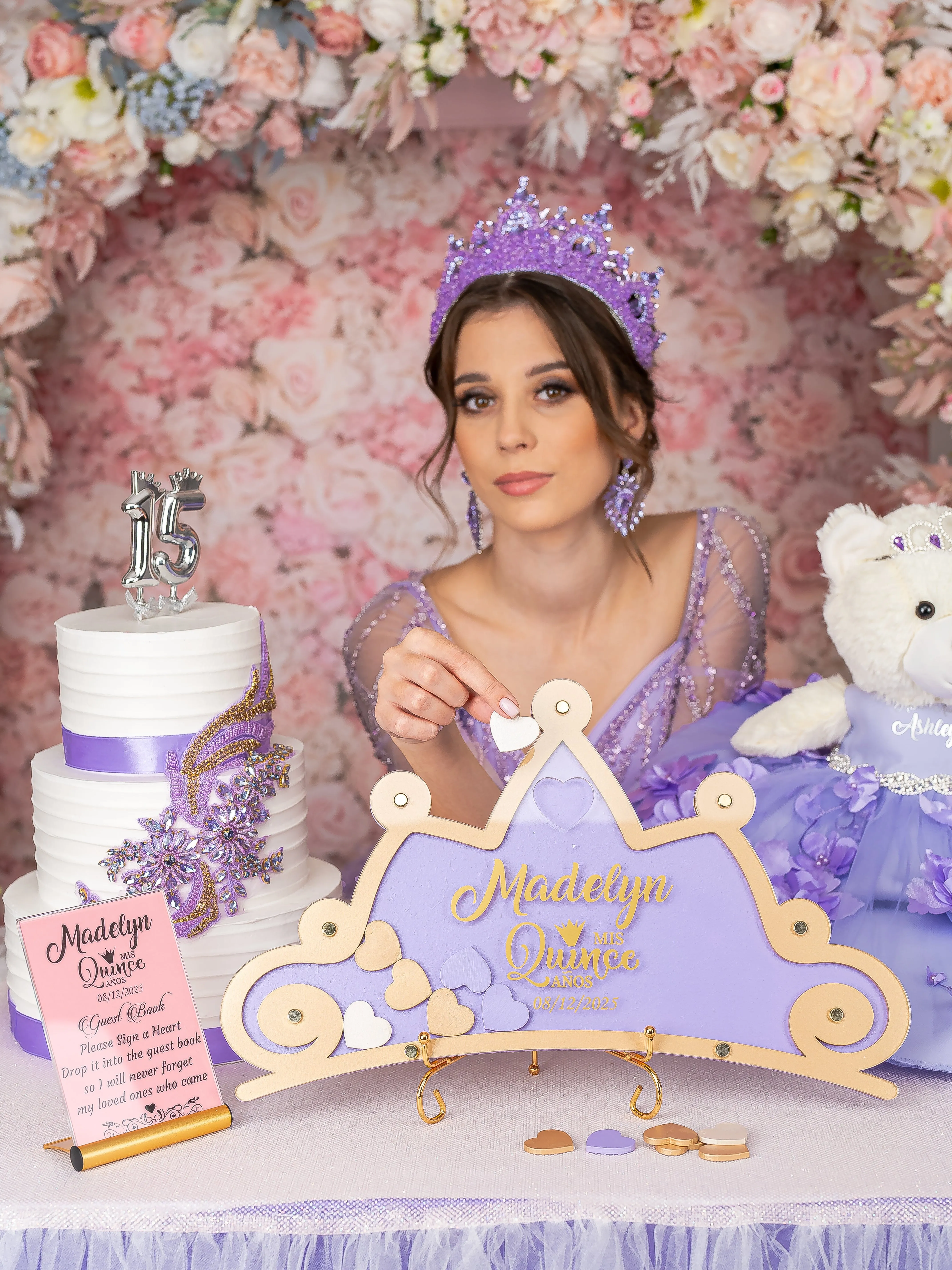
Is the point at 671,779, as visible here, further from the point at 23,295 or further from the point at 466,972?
the point at 23,295

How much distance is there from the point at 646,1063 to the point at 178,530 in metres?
0.73

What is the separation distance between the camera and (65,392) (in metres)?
2.21

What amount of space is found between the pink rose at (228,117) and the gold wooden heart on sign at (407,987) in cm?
120

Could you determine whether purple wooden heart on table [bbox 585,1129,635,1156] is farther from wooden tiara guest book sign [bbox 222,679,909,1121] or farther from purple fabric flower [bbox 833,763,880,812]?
purple fabric flower [bbox 833,763,880,812]

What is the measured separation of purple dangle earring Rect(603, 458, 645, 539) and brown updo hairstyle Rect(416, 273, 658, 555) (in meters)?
0.01

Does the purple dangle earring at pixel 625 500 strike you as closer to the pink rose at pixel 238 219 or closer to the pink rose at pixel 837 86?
the pink rose at pixel 837 86

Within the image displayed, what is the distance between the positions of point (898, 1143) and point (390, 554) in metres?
1.51

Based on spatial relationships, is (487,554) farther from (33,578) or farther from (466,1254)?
(466,1254)

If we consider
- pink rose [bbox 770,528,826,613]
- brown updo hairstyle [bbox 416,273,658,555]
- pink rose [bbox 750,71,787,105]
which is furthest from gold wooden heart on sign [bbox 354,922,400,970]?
pink rose [bbox 770,528,826,613]

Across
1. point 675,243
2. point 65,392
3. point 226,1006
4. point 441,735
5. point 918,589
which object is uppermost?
point 675,243

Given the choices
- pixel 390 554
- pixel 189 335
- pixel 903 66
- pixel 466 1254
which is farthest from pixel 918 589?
pixel 189 335

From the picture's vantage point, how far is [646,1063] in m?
1.08

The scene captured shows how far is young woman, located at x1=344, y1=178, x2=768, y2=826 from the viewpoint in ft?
5.53

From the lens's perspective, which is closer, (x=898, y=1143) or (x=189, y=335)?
(x=898, y=1143)
